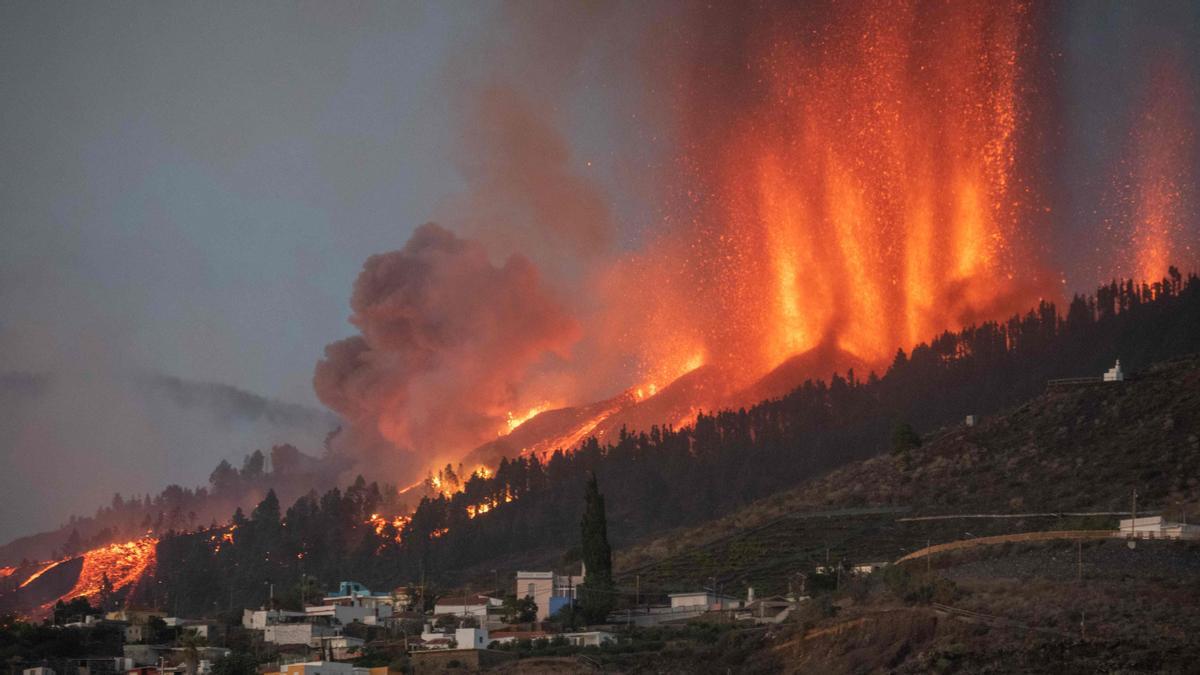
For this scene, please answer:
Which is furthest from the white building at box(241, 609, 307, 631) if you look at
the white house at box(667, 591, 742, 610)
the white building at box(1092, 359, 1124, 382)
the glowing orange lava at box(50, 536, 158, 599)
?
the glowing orange lava at box(50, 536, 158, 599)

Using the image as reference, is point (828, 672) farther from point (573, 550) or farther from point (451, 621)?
point (573, 550)

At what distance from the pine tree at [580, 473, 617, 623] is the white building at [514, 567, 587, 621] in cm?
90

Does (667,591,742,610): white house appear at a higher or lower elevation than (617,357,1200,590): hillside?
lower

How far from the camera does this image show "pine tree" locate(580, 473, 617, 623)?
91.0 m

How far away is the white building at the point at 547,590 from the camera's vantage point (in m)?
92.4

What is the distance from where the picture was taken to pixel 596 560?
9600 centimetres

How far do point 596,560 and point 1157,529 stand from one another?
34.5 m

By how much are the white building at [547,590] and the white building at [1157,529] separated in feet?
102

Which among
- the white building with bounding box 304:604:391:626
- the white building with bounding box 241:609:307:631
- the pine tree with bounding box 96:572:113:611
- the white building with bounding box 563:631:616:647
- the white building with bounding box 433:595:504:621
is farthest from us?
the pine tree with bounding box 96:572:113:611

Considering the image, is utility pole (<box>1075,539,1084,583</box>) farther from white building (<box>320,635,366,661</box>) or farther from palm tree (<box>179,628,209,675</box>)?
palm tree (<box>179,628,209,675</box>)

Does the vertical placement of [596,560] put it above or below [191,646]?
above

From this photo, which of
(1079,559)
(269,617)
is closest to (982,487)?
(1079,559)

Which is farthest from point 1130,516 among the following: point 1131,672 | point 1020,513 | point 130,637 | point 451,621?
point 130,637

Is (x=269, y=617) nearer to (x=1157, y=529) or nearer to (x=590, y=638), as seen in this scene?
(x=590, y=638)
